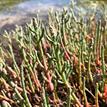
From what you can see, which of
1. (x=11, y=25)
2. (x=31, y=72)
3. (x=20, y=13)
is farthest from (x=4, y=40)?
(x=31, y=72)

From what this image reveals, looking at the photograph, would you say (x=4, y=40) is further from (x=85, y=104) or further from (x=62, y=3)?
(x=85, y=104)

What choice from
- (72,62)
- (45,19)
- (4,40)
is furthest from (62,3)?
(72,62)

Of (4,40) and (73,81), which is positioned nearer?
(73,81)

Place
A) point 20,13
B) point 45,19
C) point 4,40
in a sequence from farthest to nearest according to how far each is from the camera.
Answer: point 20,13
point 45,19
point 4,40

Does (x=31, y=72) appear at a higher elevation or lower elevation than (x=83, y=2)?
higher

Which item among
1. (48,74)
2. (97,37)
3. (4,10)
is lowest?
(4,10)

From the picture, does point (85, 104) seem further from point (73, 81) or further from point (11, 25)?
point (11, 25)

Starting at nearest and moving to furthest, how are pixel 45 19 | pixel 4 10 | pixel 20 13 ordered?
1. pixel 45 19
2. pixel 20 13
3. pixel 4 10

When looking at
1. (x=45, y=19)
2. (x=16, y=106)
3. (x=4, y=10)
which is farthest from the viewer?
(x=4, y=10)

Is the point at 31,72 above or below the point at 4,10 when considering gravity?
above
